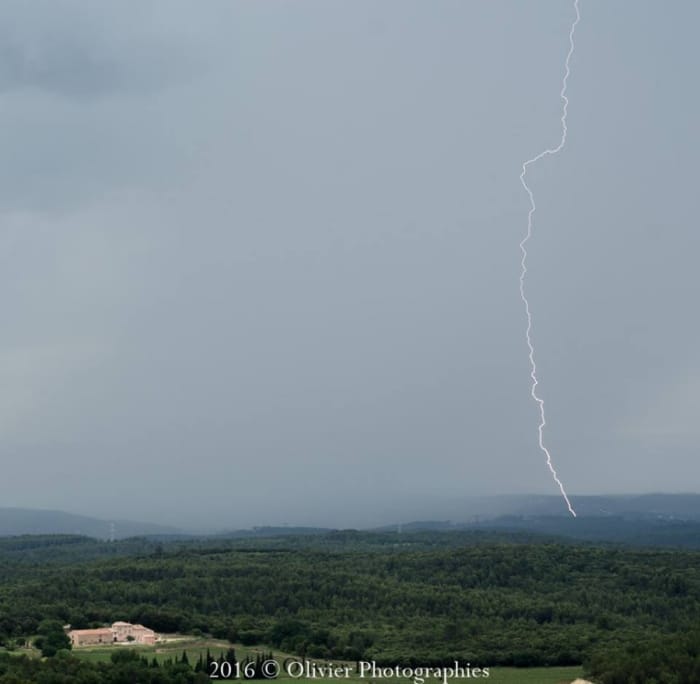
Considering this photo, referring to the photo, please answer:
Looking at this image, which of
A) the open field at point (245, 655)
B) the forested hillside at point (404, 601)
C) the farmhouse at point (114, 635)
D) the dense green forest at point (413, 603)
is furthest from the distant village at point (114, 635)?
the forested hillside at point (404, 601)

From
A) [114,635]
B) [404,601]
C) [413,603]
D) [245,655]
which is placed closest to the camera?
[245,655]

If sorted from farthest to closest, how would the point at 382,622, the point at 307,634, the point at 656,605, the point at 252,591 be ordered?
the point at 252,591 → the point at 656,605 → the point at 382,622 → the point at 307,634

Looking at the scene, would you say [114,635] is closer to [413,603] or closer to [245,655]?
[245,655]

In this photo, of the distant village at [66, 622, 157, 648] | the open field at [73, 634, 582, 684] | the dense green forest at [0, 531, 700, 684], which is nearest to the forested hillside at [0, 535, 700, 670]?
the dense green forest at [0, 531, 700, 684]

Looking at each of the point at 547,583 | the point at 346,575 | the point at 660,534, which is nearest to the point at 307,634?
the point at 346,575

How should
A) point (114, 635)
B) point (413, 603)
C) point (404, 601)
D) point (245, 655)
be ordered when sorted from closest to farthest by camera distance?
point (245, 655) → point (114, 635) → point (413, 603) → point (404, 601)

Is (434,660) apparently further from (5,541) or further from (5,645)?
(5,541)

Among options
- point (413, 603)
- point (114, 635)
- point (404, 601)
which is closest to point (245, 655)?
point (114, 635)
